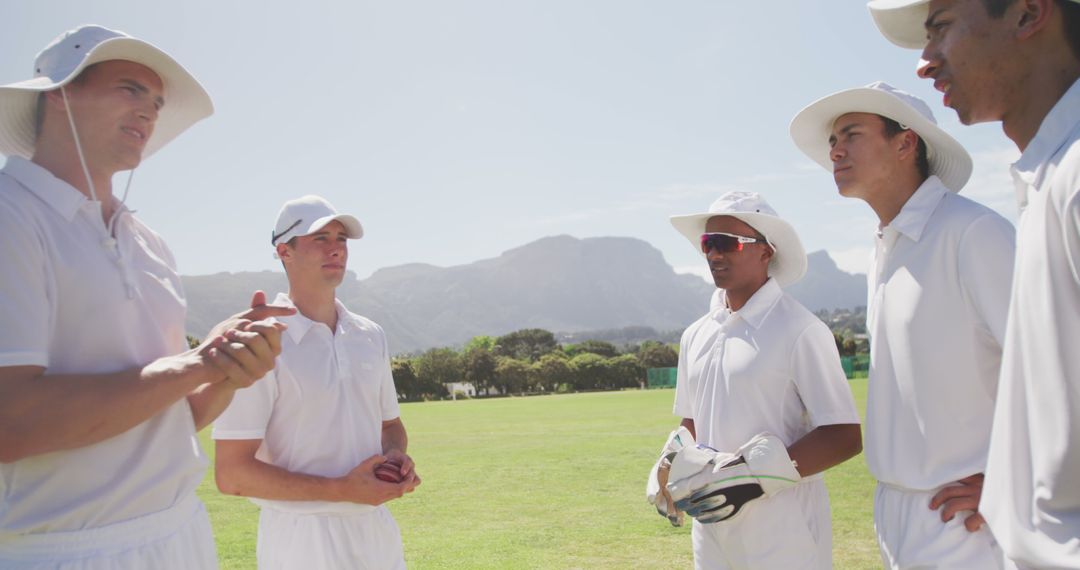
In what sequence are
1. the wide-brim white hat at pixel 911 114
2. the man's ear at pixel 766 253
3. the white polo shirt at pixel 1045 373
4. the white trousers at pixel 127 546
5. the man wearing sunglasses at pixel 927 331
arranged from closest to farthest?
the white polo shirt at pixel 1045 373
the white trousers at pixel 127 546
the man wearing sunglasses at pixel 927 331
the wide-brim white hat at pixel 911 114
the man's ear at pixel 766 253

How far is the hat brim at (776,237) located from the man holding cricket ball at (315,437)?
2165 millimetres

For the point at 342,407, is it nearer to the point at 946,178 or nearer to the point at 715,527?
the point at 715,527

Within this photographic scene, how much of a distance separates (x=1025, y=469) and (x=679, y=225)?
3.45m

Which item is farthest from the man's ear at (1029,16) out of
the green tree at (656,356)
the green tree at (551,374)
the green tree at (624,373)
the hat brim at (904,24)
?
the green tree at (656,356)

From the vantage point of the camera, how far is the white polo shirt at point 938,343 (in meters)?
2.94

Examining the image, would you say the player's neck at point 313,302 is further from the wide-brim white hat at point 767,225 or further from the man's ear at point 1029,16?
the man's ear at point 1029,16

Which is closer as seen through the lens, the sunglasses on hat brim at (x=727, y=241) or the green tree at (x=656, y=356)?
the sunglasses on hat brim at (x=727, y=241)

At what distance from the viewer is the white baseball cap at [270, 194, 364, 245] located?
4.27 meters

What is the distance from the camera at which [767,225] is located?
4.44m

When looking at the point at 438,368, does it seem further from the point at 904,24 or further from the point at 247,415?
the point at 904,24

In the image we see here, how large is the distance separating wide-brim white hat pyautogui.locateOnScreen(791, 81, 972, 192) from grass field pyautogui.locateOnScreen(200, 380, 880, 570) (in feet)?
16.6

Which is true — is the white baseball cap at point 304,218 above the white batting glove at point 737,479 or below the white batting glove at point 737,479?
above

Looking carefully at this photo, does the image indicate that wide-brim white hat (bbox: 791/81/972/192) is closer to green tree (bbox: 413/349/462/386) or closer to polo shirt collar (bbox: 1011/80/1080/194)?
polo shirt collar (bbox: 1011/80/1080/194)

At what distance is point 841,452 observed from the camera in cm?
391
